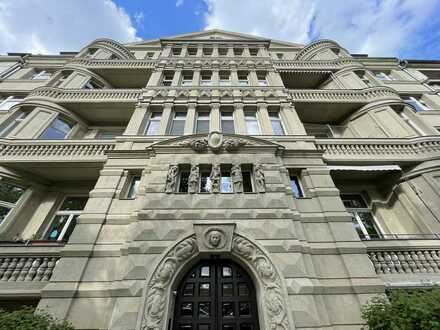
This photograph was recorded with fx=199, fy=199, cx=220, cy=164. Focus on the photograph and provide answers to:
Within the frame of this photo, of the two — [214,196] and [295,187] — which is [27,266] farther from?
[295,187]

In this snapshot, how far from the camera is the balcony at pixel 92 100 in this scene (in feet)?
40.1

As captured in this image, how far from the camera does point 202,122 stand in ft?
37.0

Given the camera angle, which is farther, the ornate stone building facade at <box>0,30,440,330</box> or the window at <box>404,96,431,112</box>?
the window at <box>404,96,431,112</box>

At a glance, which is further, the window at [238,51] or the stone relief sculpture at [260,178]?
the window at [238,51]

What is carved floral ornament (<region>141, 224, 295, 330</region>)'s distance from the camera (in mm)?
5285

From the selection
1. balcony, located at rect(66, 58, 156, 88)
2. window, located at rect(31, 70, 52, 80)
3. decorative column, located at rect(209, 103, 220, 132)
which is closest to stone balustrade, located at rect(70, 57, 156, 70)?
balcony, located at rect(66, 58, 156, 88)

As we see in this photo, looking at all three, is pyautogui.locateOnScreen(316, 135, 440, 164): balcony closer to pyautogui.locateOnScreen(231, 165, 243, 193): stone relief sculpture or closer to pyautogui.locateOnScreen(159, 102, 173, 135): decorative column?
pyautogui.locateOnScreen(231, 165, 243, 193): stone relief sculpture

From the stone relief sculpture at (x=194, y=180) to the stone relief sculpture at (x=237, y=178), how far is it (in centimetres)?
144

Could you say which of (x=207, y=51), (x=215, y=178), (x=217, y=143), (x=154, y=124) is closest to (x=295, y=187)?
(x=215, y=178)

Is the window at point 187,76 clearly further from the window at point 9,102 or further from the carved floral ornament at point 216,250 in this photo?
the window at point 9,102

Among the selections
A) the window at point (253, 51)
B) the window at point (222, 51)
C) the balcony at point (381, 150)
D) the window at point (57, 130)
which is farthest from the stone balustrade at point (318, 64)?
the window at point (57, 130)

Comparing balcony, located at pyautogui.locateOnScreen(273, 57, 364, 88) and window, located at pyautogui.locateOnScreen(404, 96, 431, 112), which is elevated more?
balcony, located at pyautogui.locateOnScreen(273, 57, 364, 88)

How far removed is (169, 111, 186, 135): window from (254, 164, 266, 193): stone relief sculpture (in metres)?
4.69

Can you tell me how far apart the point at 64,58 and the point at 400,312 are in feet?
88.5
